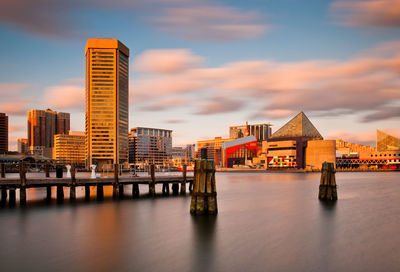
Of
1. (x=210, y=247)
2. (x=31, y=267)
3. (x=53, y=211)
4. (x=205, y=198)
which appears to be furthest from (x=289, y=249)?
(x=53, y=211)

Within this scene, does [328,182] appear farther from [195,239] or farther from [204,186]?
[195,239]

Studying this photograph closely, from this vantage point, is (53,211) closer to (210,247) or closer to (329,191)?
(210,247)

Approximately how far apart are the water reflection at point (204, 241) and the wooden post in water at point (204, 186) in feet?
3.85

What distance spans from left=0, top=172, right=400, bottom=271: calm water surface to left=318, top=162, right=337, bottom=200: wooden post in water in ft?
15.7

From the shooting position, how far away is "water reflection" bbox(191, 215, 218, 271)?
23.3 meters

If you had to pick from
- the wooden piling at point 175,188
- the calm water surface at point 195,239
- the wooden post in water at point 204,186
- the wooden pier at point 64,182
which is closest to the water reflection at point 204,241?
the calm water surface at point 195,239

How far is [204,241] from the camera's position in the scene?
94.4ft

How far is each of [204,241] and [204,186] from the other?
588 centimetres

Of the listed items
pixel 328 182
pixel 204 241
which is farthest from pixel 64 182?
pixel 328 182

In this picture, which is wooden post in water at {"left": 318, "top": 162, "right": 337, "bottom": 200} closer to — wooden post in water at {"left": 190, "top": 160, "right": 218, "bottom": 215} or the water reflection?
the water reflection

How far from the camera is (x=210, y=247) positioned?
1071 inches

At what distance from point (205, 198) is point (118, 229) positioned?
852 cm

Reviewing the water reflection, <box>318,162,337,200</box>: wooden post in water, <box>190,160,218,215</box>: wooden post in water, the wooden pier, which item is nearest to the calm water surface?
the water reflection

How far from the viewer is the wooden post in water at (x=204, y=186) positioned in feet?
109
